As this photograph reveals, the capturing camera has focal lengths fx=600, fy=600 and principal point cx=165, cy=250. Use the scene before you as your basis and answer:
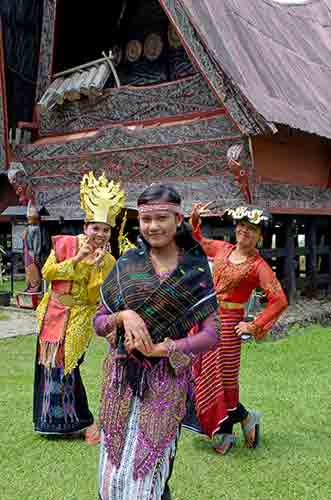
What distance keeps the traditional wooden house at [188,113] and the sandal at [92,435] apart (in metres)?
4.89

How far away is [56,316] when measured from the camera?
4.05 metres

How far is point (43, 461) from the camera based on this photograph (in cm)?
374

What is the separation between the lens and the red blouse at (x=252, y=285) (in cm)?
379

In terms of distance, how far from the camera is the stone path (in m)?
8.30

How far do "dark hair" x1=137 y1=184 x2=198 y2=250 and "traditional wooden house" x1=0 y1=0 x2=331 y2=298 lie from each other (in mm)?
5475

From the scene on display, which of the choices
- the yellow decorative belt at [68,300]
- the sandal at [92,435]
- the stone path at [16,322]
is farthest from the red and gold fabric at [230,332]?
the stone path at [16,322]

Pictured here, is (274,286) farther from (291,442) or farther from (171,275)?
(171,275)

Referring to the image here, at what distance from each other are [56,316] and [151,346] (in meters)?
1.86

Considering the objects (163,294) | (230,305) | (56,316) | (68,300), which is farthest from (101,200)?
(163,294)

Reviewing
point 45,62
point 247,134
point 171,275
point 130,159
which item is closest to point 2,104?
point 45,62

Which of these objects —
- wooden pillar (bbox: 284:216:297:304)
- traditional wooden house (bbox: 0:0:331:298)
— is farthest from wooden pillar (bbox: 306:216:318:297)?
wooden pillar (bbox: 284:216:297:304)

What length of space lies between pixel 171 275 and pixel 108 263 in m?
1.54

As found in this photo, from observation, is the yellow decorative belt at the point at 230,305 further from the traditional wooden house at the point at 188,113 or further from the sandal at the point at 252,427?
the traditional wooden house at the point at 188,113

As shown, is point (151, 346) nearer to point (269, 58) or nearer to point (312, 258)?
point (269, 58)
